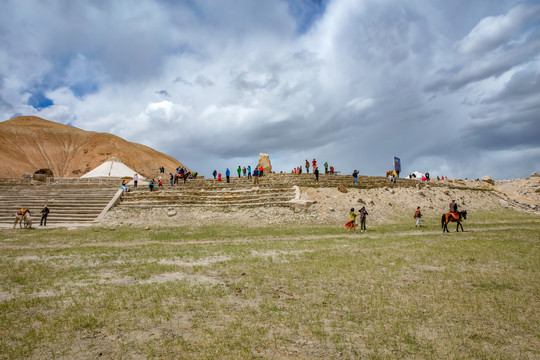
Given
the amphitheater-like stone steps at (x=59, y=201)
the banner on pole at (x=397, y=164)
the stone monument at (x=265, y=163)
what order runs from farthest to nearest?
1. the banner on pole at (x=397, y=164)
2. the stone monument at (x=265, y=163)
3. the amphitheater-like stone steps at (x=59, y=201)

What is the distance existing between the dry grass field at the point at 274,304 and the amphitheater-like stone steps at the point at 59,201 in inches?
514

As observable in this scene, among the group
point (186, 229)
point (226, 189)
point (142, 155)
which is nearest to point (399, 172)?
point (226, 189)

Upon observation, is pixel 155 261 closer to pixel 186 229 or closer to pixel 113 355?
pixel 113 355

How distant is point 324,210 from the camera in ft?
72.8

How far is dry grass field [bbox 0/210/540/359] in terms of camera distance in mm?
4027

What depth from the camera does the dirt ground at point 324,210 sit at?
21219 mm

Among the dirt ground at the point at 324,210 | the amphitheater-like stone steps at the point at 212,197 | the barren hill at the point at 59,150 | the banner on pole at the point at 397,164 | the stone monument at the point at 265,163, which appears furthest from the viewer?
the barren hill at the point at 59,150

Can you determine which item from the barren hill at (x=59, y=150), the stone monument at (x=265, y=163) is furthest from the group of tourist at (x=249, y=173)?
the barren hill at (x=59, y=150)

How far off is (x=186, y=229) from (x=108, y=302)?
13.0 metres

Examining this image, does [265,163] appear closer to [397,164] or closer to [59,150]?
[397,164]

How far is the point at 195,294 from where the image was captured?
6145mm

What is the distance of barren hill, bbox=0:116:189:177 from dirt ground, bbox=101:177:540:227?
2135 inches

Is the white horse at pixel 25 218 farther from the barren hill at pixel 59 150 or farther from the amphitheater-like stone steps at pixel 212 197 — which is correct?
the barren hill at pixel 59 150

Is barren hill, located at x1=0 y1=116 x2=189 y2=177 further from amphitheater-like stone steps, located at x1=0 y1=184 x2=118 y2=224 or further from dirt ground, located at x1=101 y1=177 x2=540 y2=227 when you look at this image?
dirt ground, located at x1=101 y1=177 x2=540 y2=227
